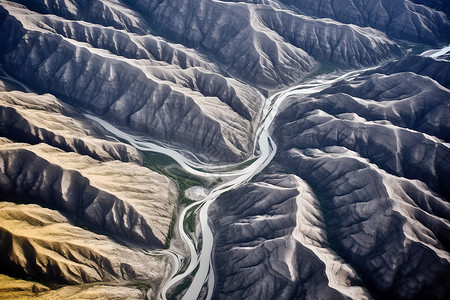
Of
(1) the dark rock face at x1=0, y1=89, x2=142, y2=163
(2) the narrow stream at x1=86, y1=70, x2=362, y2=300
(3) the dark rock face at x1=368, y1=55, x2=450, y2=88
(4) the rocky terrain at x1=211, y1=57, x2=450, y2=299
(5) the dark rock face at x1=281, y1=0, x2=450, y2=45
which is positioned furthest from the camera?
(5) the dark rock face at x1=281, y1=0, x2=450, y2=45

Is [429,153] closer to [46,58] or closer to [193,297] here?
[193,297]

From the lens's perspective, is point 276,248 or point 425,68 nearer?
point 276,248

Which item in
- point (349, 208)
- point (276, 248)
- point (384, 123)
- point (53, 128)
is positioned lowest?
point (276, 248)

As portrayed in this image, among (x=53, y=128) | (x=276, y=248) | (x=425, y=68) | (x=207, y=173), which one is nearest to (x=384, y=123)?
(x=425, y=68)

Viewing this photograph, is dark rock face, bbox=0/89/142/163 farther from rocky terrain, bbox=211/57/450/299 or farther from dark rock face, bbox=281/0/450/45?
dark rock face, bbox=281/0/450/45

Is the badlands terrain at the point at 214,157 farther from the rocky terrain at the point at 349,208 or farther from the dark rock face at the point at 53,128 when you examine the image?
the dark rock face at the point at 53,128

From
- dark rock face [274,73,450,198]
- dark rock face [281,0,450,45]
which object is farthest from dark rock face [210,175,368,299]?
dark rock face [281,0,450,45]

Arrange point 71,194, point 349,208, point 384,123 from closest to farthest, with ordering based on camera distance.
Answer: point 349,208 < point 71,194 < point 384,123

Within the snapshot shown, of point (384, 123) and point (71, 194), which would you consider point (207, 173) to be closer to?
point (71, 194)

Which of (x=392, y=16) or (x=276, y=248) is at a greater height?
(x=392, y=16)
